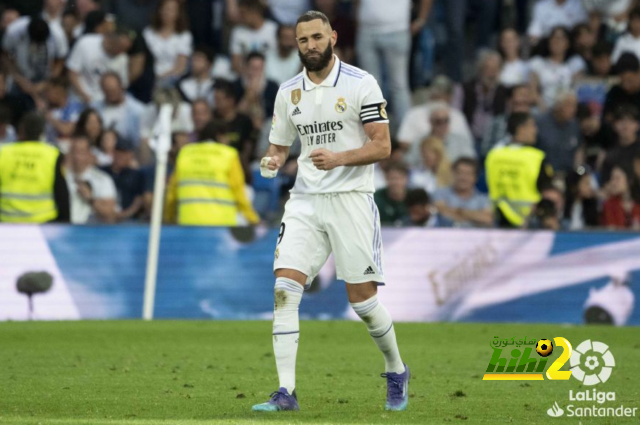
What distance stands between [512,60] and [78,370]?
35.4 ft

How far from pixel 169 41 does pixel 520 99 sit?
16.6ft

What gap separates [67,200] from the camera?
14836 mm

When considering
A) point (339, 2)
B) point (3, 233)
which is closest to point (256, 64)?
point (339, 2)

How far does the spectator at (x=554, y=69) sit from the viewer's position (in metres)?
19.1

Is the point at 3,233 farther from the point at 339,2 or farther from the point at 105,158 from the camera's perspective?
the point at 339,2

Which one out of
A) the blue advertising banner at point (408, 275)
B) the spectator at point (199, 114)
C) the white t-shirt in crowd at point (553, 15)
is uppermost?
the white t-shirt in crowd at point (553, 15)

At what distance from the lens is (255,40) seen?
18844mm

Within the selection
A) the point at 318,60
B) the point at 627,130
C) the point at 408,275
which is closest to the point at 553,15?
the point at 627,130

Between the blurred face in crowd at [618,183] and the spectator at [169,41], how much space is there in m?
6.19

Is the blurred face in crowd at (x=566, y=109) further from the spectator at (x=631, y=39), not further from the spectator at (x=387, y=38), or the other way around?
the spectator at (x=387, y=38)

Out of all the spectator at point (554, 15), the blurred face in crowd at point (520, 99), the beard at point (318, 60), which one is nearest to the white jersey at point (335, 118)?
the beard at point (318, 60)

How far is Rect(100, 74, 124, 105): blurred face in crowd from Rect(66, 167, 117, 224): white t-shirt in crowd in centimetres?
168

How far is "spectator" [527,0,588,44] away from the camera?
Result: 65.4ft

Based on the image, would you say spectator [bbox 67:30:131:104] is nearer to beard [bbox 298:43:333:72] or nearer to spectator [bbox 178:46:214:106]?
spectator [bbox 178:46:214:106]
